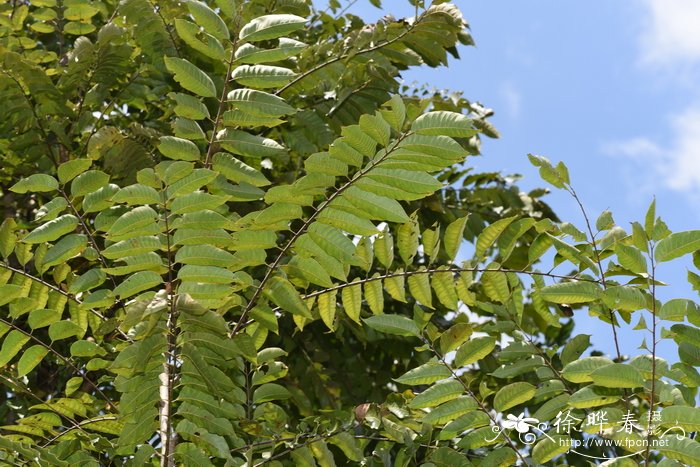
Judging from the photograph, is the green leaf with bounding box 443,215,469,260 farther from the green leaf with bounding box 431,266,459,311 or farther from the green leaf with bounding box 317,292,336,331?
the green leaf with bounding box 317,292,336,331

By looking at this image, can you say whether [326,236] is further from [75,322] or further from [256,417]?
[75,322]

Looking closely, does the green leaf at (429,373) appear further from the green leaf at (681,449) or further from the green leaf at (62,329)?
the green leaf at (62,329)

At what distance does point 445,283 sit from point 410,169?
15.5 inches

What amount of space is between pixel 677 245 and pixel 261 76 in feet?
3.81

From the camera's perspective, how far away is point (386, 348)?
13.2 ft

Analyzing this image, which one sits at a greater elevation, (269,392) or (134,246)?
(134,246)

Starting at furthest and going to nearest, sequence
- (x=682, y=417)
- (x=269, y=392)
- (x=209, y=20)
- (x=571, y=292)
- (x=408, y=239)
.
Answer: (x=269, y=392) → (x=408, y=239) → (x=209, y=20) → (x=571, y=292) → (x=682, y=417)

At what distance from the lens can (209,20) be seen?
2197 mm

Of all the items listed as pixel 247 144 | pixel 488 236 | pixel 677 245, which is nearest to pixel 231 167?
pixel 247 144

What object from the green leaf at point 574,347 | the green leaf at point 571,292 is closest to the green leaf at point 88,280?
the green leaf at point 571,292

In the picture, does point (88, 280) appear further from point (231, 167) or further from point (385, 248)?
point (385, 248)

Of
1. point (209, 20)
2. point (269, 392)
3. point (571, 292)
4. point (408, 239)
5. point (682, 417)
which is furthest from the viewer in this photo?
point (269, 392)

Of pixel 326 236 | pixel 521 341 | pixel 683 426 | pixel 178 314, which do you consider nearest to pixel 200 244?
pixel 178 314

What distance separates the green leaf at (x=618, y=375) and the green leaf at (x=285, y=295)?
740mm
